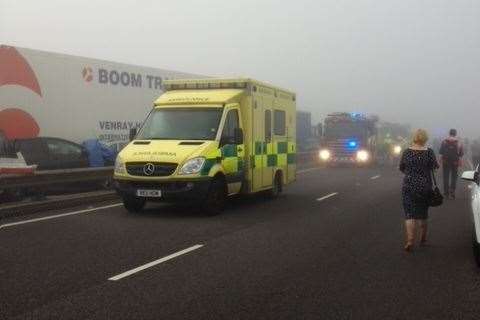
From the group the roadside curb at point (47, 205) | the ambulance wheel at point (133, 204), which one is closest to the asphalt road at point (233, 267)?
the ambulance wheel at point (133, 204)

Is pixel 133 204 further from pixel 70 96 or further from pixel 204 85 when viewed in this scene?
pixel 70 96

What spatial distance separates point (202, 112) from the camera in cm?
1187

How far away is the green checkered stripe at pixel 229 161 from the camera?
1081 cm

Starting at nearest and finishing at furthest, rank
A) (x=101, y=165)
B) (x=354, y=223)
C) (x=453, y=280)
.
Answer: (x=453, y=280), (x=354, y=223), (x=101, y=165)

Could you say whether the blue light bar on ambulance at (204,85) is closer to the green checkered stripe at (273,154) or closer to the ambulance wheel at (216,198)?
the green checkered stripe at (273,154)

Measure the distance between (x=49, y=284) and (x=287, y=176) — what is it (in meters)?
9.64

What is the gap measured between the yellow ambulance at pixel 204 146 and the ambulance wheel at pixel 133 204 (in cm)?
2

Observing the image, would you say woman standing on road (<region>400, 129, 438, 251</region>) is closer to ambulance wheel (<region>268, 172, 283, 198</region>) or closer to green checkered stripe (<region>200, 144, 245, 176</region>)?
green checkered stripe (<region>200, 144, 245, 176</region>)

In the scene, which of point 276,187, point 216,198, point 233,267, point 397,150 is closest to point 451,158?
point 276,187

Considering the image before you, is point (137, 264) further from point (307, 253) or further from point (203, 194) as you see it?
point (203, 194)

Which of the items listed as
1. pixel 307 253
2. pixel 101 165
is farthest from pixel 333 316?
pixel 101 165

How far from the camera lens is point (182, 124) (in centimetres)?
1176

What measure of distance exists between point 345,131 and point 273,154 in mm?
15141

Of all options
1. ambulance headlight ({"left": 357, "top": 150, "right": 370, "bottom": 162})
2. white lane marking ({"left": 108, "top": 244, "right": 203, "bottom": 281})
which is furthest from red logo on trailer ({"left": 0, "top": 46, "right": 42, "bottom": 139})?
ambulance headlight ({"left": 357, "top": 150, "right": 370, "bottom": 162})
